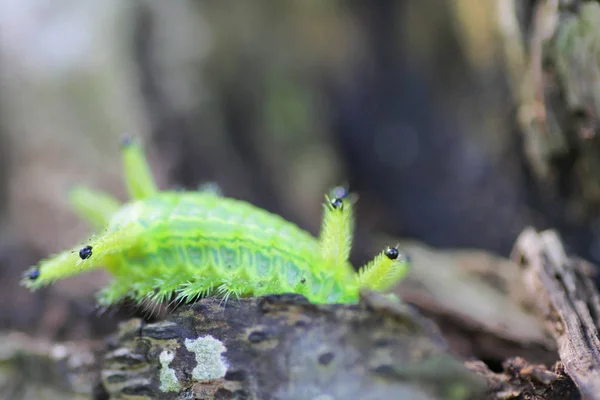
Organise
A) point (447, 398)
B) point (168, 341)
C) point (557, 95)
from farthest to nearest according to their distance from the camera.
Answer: point (557, 95)
point (168, 341)
point (447, 398)

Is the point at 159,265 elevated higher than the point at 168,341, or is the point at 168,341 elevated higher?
the point at 159,265

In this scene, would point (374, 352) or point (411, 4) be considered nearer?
point (374, 352)

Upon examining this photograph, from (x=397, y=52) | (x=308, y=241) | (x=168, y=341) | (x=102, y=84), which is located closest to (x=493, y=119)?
(x=397, y=52)

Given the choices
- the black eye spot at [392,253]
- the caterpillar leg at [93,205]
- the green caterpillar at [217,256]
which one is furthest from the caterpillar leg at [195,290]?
the caterpillar leg at [93,205]

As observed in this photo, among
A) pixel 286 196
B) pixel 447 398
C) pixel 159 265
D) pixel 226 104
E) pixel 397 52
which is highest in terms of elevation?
pixel 397 52

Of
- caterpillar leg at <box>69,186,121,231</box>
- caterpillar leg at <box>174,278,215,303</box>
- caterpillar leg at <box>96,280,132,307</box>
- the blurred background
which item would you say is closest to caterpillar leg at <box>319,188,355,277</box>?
caterpillar leg at <box>174,278,215,303</box>

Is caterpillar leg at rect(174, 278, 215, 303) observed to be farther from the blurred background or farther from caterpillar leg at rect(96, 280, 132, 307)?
the blurred background

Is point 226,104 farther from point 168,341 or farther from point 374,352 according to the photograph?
point 374,352
